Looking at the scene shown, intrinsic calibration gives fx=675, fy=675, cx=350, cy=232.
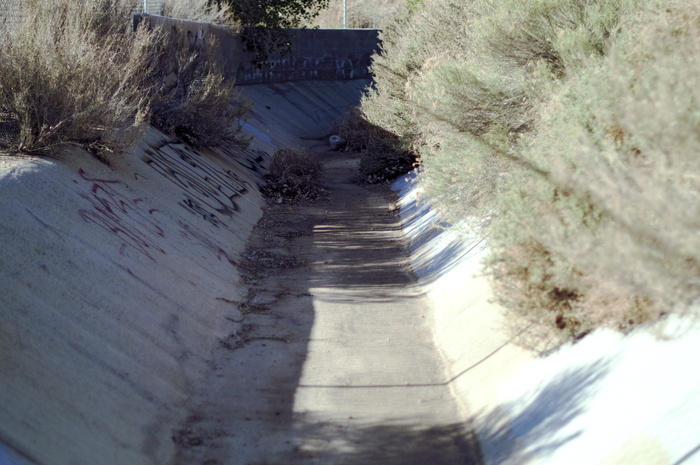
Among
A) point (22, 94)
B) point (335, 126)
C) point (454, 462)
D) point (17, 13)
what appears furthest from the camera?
point (335, 126)

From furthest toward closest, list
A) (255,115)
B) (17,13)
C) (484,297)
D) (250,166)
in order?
(255,115), (250,166), (17,13), (484,297)

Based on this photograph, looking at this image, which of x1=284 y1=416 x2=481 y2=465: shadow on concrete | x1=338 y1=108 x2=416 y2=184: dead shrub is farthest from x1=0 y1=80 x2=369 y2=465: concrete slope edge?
x1=338 y1=108 x2=416 y2=184: dead shrub

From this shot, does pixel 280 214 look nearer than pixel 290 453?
No

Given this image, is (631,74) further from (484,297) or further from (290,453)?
(290,453)

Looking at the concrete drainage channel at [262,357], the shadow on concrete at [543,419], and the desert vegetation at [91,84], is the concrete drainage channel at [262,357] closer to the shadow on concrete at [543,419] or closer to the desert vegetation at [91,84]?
the shadow on concrete at [543,419]

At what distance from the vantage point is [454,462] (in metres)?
4.78

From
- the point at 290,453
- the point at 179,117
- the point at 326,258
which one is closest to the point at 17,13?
the point at 179,117

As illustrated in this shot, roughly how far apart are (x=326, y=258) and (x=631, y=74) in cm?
571

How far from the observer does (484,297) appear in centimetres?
683

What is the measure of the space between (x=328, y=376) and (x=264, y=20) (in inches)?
780

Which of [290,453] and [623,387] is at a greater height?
[623,387]

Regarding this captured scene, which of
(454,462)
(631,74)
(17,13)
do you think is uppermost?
(631,74)

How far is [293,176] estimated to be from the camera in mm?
14594

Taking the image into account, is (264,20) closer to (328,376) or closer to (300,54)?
(300,54)
